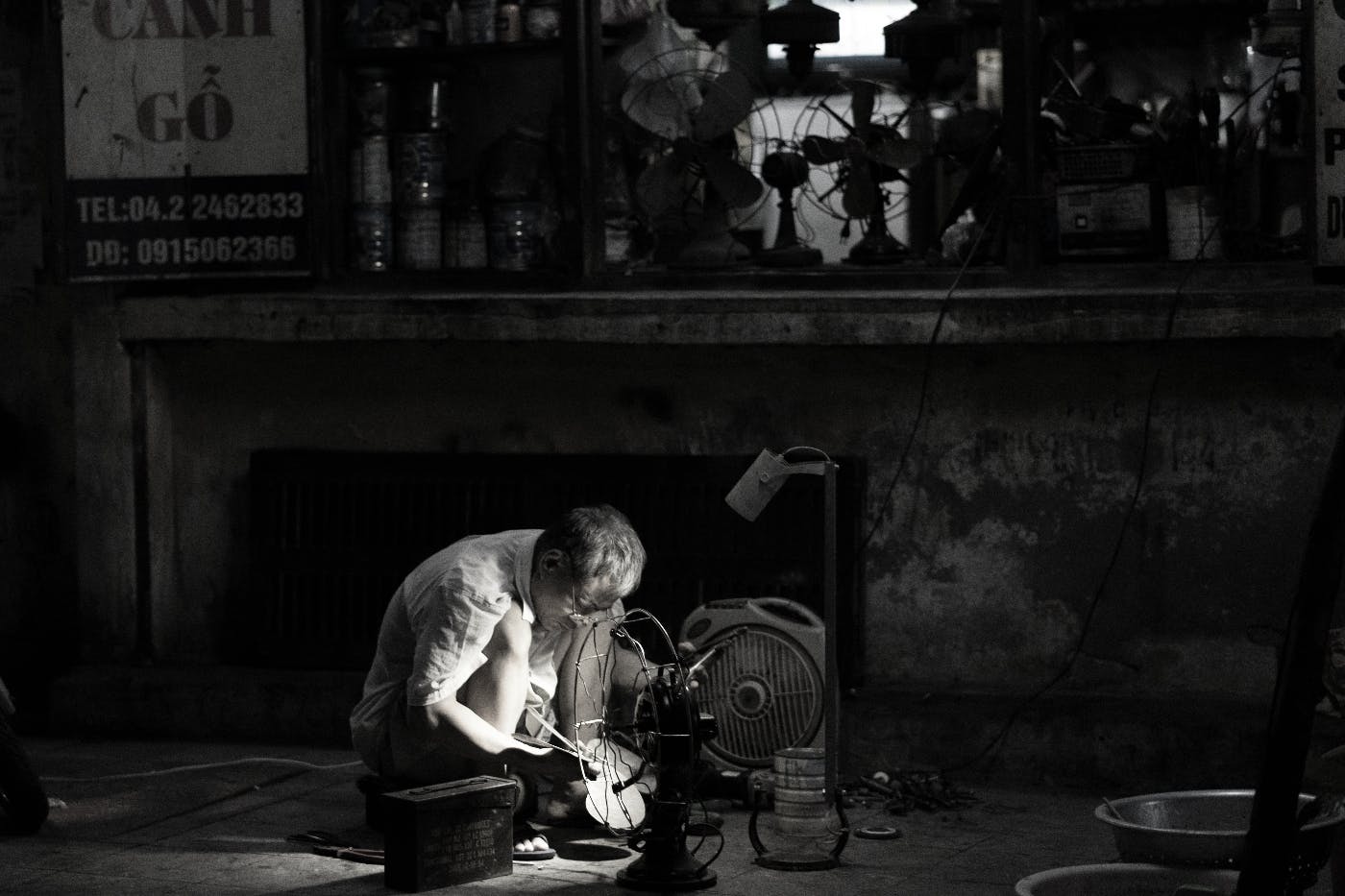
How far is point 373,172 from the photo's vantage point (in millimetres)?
7953

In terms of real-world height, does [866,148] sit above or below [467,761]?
above

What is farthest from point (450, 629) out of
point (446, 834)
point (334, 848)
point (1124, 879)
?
point (1124, 879)

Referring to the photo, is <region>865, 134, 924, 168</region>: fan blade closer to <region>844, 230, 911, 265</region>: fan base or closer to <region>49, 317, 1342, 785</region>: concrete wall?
<region>844, 230, 911, 265</region>: fan base

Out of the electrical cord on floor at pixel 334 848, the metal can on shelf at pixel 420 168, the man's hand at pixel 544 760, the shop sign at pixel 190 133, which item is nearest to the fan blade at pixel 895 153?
the metal can on shelf at pixel 420 168

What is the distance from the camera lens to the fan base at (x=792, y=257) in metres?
7.52

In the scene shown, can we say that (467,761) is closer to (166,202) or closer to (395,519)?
(395,519)

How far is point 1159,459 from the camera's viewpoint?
6941 millimetres

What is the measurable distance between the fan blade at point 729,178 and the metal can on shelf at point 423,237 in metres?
1.16

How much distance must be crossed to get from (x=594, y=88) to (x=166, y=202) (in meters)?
1.76

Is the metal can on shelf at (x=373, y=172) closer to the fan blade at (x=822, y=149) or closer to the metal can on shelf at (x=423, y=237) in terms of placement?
the metal can on shelf at (x=423, y=237)

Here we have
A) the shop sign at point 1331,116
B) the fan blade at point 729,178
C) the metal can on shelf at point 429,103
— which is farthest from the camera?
the metal can on shelf at point 429,103

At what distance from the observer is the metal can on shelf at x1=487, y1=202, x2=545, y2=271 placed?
7797mm

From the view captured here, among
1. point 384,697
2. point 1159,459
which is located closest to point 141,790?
point 384,697

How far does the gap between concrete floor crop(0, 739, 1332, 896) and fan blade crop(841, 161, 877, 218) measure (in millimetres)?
2216
